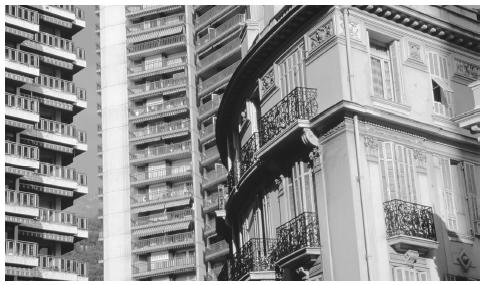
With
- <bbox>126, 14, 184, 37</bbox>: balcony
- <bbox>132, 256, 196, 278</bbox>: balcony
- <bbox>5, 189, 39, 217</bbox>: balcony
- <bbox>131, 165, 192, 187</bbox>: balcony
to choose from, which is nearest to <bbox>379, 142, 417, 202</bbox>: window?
<bbox>5, 189, 39, 217</bbox>: balcony

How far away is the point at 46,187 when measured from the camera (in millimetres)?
73750

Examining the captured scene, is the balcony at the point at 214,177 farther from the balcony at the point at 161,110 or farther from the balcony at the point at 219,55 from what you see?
the balcony at the point at 219,55

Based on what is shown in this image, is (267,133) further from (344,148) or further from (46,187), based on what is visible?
(46,187)

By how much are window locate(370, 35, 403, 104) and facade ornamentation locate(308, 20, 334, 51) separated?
6.01 ft

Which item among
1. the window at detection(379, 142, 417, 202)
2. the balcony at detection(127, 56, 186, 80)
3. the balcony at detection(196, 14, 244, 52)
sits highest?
the balcony at detection(196, 14, 244, 52)

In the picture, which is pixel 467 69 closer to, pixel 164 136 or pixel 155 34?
pixel 164 136

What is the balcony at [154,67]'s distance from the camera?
10375 cm

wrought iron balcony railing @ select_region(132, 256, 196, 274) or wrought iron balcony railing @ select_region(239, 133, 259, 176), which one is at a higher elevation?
wrought iron balcony railing @ select_region(132, 256, 196, 274)

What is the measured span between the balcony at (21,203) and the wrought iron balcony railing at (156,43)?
3639 centimetres

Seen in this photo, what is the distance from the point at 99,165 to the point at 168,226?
41.5 ft

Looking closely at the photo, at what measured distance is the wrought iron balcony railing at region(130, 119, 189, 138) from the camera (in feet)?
333

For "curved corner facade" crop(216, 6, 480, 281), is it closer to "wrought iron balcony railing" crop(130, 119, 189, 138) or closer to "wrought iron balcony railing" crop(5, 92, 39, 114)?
"wrought iron balcony railing" crop(5, 92, 39, 114)

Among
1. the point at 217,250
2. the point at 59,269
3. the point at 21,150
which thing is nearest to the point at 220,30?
the point at 217,250

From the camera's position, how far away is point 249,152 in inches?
1570
